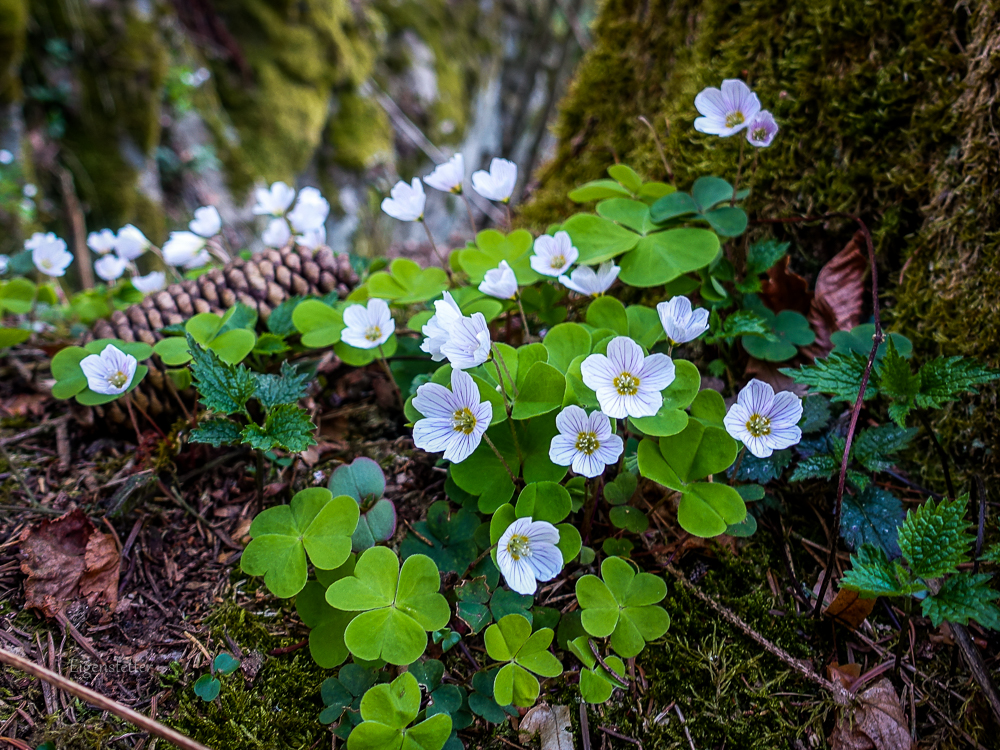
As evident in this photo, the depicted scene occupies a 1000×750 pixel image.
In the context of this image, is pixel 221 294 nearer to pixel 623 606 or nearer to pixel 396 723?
pixel 396 723

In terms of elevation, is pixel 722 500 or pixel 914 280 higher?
pixel 914 280

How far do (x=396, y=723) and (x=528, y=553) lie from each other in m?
0.47

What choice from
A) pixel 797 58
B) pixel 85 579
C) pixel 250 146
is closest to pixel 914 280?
pixel 797 58

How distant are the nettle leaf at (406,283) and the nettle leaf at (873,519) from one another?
1.43 metres

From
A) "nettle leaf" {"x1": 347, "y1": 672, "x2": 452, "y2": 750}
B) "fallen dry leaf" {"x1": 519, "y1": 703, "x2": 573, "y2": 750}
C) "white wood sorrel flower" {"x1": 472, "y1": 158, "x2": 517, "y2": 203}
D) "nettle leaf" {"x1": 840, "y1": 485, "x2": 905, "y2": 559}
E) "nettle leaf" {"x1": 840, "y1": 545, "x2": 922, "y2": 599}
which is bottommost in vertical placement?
"fallen dry leaf" {"x1": 519, "y1": 703, "x2": 573, "y2": 750}

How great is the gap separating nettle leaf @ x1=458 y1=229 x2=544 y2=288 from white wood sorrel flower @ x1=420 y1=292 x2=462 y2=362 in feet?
1.58

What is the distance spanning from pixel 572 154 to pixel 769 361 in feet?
5.18

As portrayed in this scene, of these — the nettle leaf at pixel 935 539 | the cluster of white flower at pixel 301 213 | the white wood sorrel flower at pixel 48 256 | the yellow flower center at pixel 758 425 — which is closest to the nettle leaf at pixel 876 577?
the nettle leaf at pixel 935 539

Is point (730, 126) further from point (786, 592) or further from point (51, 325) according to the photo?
point (51, 325)

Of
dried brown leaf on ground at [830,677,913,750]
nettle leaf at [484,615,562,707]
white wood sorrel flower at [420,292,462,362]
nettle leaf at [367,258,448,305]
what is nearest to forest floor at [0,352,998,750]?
dried brown leaf on ground at [830,677,913,750]

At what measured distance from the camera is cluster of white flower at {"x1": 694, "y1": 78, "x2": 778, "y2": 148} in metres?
1.76

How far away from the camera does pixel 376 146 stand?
A: 21.6 ft

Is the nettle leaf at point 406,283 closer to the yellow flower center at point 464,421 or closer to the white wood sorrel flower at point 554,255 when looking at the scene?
the white wood sorrel flower at point 554,255

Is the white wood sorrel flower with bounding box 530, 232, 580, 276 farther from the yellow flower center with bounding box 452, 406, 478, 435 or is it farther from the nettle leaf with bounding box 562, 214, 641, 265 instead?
the yellow flower center with bounding box 452, 406, 478, 435
